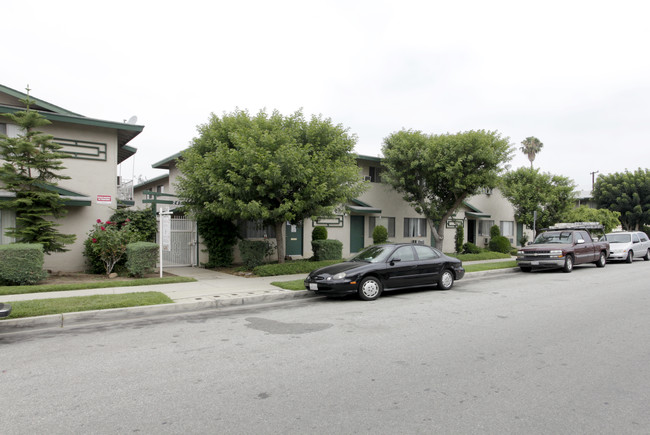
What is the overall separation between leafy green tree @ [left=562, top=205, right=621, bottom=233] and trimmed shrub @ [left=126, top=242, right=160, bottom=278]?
22635mm

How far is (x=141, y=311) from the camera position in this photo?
836 cm

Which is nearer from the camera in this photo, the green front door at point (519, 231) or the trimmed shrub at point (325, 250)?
the trimmed shrub at point (325, 250)

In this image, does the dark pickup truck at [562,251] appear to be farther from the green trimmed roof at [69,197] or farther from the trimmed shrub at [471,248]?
the green trimmed roof at [69,197]

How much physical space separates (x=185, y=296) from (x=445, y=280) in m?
6.76

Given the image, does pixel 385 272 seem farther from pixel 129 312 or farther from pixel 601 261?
pixel 601 261

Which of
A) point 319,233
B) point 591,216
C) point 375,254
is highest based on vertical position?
point 591,216

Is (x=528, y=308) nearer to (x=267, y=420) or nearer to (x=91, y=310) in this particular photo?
(x=267, y=420)

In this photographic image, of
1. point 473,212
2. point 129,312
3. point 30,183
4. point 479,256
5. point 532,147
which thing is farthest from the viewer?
point 532,147

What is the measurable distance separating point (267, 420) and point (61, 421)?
1.78 meters

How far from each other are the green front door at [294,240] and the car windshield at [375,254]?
841 cm

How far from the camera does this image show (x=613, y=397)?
160 inches

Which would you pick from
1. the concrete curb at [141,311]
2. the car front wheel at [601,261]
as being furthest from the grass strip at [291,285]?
the car front wheel at [601,261]

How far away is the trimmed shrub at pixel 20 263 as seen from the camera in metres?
10.5

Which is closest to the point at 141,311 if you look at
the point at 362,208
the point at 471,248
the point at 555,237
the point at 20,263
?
the point at 20,263
